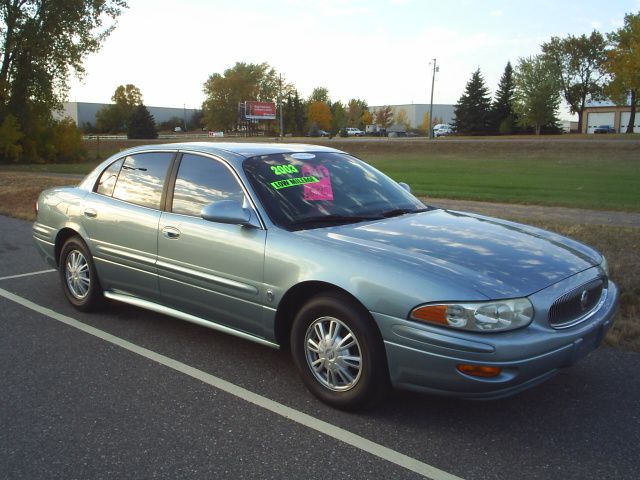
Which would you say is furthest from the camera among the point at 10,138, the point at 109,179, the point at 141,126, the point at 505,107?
the point at 141,126

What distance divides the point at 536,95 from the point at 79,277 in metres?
65.1

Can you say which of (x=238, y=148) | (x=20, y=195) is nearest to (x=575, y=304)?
(x=238, y=148)

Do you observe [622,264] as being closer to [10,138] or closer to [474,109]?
[10,138]

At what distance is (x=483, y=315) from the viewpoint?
3133mm

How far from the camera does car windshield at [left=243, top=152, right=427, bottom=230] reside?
13.7 feet

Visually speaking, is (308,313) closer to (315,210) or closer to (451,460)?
(315,210)

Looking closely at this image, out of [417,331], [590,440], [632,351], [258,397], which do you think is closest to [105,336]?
[258,397]

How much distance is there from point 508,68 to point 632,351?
2898 inches

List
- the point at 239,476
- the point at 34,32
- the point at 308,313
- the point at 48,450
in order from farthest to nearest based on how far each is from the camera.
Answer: the point at 34,32
the point at 308,313
the point at 48,450
the point at 239,476

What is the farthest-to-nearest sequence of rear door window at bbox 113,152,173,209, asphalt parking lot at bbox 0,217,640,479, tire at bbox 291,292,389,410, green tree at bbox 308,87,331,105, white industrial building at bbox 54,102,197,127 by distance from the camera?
green tree at bbox 308,87,331,105 → white industrial building at bbox 54,102,197,127 → rear door window at bbox 113,152,173,209 → tire at bbox 291,292,389,410 → asphalt parking lot at bbox 0,217,640,479

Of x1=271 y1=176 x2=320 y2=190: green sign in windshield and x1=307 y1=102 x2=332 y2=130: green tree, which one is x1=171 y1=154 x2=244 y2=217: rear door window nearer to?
x1=271 y1=176 x2=320 y2=190: green sign in windshield

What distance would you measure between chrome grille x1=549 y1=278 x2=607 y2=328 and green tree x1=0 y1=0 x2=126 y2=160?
33558 millimetres

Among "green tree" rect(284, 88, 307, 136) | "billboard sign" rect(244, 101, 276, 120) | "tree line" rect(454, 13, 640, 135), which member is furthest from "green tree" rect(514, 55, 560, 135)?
"billboard sign" rect(244, 101, 276, 120)

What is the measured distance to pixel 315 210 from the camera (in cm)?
423
